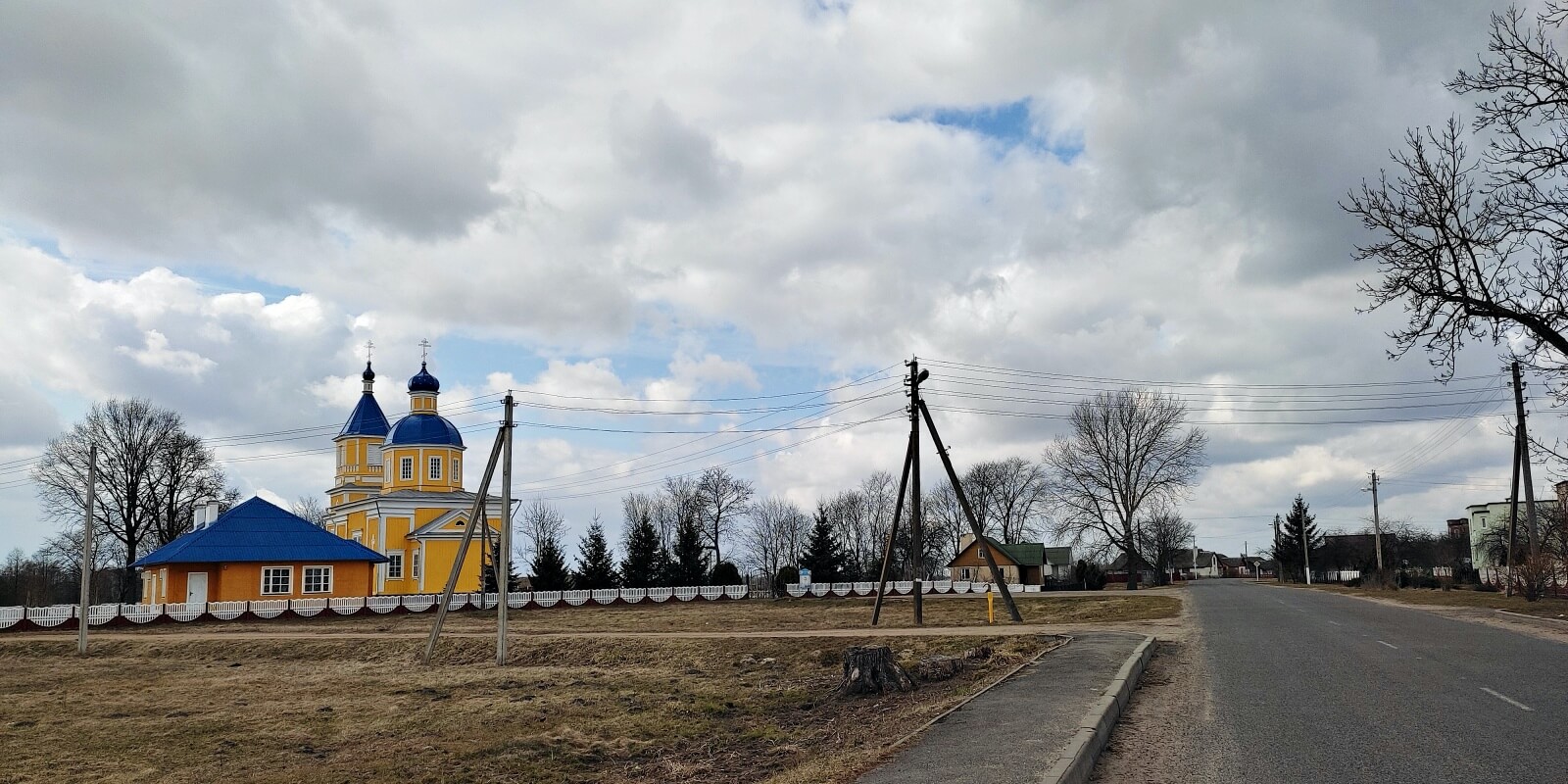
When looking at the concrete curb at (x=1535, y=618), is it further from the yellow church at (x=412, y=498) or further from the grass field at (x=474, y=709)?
the yellow church at (x=412, y=498)

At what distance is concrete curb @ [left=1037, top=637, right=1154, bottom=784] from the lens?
7.62m

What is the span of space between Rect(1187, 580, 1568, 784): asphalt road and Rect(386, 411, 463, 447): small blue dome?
51.9 metres

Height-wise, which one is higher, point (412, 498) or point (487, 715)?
point (412, 498)

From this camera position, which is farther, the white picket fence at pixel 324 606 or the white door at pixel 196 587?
the white door at pixel 196 587

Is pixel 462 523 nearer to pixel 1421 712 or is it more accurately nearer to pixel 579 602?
pixel 579 602

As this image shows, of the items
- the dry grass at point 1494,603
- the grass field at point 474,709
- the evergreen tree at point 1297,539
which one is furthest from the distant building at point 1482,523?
the grass field at point 474,709

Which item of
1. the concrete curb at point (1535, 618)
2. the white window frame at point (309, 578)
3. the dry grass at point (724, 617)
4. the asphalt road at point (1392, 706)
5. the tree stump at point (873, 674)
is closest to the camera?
the asphalt road at point (1392, 706)

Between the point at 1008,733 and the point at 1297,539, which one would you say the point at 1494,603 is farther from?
the point at 1297,539

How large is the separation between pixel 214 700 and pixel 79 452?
4777 cm

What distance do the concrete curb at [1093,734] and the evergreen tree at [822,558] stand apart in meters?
48.1

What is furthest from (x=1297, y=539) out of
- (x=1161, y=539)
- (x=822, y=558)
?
(x=822, y=558)

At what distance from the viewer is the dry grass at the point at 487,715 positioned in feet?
37.4

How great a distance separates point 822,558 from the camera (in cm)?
6212

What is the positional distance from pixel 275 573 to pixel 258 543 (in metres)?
1.71
